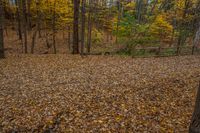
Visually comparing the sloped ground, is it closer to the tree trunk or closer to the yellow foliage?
the tree trunk

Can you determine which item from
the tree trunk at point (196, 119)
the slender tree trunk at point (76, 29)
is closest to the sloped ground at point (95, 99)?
the tree trunk at point (196, 119)

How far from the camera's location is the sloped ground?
5.34 m

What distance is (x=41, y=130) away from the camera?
5.09 meters

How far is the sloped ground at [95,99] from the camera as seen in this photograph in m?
5.34

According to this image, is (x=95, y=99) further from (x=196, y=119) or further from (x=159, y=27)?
(x=159, y=27)

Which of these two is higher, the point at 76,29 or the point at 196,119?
the point at 76,29

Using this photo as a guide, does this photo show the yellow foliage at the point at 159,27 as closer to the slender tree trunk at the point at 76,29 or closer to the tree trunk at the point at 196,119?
the slender tree trunk at the point at 76,29

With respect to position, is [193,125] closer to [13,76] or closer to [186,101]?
[186,101]

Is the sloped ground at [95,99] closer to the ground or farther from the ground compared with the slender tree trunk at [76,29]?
closer to the ground

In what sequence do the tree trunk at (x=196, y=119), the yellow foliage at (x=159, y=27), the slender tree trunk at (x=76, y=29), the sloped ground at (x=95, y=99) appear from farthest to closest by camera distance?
1. the yellow foliage at (x=159, y=27)
2. the slender tree trunk at (x=76, y=29)
3. the sloped ground at (x=95, y=99)
4. the tree trunk at (x=196, y=119)

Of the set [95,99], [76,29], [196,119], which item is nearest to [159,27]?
[76,29]

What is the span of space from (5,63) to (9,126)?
7306 mm

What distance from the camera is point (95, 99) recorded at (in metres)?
6.91

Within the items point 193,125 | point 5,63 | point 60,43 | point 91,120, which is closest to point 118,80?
point 91,120
